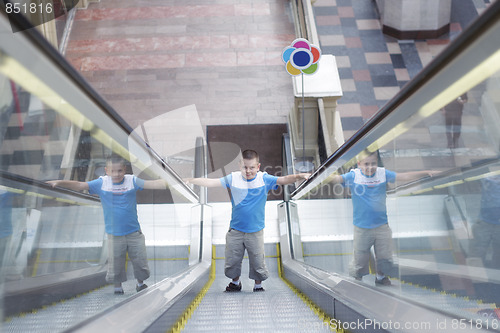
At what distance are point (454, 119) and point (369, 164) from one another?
897 mm

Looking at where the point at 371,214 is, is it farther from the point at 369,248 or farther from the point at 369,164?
the point at 369,164

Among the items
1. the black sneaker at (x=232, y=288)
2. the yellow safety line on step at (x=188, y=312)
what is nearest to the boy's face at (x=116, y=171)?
the yellow safety line on step at (x=188, y=312)

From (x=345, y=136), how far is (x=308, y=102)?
1.24m

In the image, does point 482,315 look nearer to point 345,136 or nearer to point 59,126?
A: point 59,126

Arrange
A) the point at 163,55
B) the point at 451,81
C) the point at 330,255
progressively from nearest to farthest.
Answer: the point at 451,81 < the point at 330,255 < the point at 163,55

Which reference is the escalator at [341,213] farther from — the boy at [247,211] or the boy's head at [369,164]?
the boy at [247,211]

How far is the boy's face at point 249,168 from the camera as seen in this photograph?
4.43m

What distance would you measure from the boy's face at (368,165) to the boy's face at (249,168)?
5.19ft

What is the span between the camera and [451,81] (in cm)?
172

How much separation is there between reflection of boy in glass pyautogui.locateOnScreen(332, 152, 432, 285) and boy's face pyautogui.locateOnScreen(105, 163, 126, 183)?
4.40 ft

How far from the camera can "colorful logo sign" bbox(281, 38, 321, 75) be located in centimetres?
714

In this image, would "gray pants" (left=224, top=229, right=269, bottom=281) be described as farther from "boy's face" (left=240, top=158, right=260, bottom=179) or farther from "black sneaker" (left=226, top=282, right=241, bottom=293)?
"boy's face" (left=240, top=158, right=260, bottom=179)

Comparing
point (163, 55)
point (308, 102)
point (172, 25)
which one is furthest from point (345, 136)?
point (172, 25)

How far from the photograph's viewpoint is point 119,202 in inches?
108
